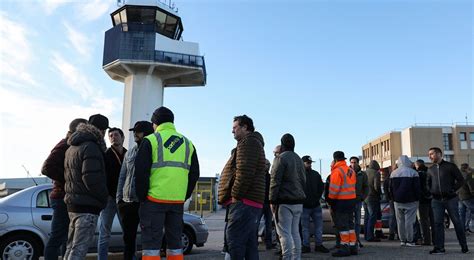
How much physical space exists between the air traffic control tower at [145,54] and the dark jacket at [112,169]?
26.7 meters

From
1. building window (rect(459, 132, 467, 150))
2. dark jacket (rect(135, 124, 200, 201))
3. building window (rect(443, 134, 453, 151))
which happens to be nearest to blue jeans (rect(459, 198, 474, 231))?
dark jacket (rect(135, 124, 200, 201))

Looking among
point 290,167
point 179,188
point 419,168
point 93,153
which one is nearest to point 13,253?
point 93,153

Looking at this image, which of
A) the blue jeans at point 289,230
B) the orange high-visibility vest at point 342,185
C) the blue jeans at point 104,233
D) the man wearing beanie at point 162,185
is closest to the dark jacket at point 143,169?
the man wearing beanie at point 162,185

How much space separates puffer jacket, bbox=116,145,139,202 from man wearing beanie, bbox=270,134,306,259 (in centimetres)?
202

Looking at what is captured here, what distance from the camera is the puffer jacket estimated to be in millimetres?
5023

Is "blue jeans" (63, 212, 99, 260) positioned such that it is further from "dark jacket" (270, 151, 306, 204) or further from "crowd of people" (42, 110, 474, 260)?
"dark jacket" (270, 151, 306, 204)

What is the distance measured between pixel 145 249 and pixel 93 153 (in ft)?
3.95

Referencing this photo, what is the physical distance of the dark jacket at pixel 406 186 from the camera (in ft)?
28.6

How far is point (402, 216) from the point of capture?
8.87m

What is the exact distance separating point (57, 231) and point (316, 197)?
5156mm

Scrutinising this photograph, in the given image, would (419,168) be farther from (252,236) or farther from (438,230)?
(252,236)

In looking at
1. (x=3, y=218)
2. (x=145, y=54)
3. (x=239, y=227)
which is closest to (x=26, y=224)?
(x=3, y=218)

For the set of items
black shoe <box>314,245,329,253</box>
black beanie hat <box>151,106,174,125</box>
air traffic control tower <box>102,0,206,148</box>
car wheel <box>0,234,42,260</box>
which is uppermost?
air traffic control tower <box>102,0,206,148</box>

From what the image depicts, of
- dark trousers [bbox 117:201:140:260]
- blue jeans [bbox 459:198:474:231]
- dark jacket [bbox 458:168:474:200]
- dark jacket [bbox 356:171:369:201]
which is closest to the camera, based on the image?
dark trousers [bbox 117:201:140:260]
